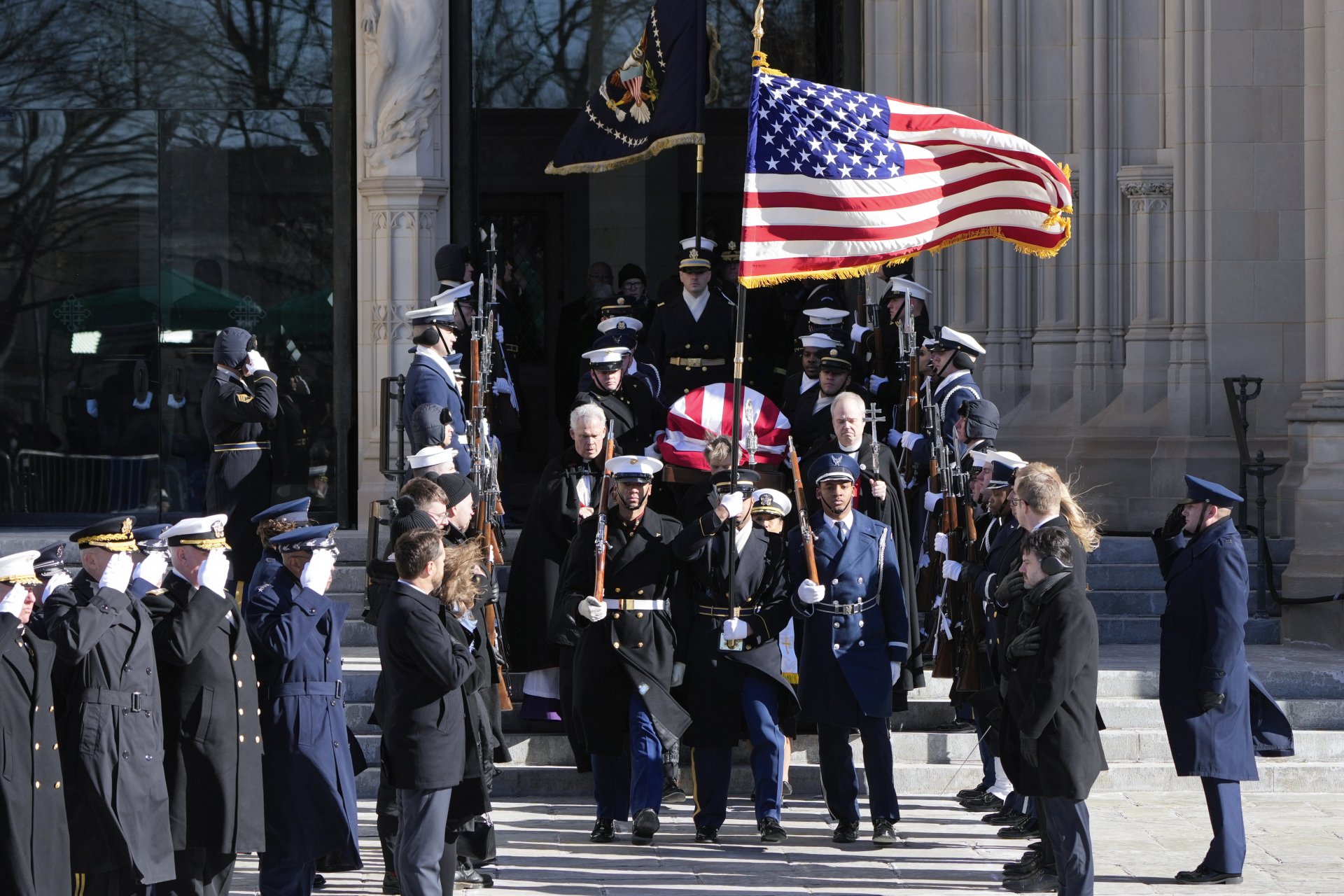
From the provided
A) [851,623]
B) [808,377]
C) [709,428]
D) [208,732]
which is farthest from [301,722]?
[808,377]

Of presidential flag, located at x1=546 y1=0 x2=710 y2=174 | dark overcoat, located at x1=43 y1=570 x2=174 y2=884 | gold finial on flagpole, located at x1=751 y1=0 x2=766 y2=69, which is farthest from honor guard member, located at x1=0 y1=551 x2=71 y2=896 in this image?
presidential flag, located at x1=546 y1=0 x2=710 y2=174

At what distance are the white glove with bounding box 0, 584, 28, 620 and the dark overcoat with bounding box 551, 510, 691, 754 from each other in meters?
3.32

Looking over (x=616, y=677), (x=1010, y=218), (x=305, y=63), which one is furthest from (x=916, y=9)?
(x=616, y=677)

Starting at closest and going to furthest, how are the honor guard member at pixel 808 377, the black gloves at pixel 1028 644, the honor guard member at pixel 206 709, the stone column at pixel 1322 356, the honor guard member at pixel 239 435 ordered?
the honor guard member at pixel 206 709 → the black gloves at pixel 1028 644 → the honor guard member at pixel 808 377 → the honor guard member at pixel 239 435 → the stone column at pixel 1322 356

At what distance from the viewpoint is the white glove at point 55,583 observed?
275 inches

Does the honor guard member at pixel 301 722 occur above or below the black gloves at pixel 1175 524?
below

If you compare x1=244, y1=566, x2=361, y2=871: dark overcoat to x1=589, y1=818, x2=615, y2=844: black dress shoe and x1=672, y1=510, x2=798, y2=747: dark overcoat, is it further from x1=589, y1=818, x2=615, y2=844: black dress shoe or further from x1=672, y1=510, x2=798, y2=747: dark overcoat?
x1=672, y1=510, x2=798, y2=747: dark overcoat

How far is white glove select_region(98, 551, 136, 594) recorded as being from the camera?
6.89 meters

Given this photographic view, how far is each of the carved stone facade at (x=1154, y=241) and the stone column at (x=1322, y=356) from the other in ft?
0.07

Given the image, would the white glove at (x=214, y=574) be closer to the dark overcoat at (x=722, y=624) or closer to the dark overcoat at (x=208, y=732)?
the dark overcoat at (x=208, y=732)

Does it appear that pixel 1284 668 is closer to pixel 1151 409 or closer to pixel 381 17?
pixel 1151 409

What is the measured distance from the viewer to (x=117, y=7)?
1578 centimetres

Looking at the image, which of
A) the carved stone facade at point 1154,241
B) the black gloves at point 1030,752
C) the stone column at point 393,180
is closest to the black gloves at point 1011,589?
the black gloves at point 1030,752

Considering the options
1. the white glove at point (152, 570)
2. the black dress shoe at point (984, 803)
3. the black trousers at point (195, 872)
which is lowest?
the black dress shoe at point (984, 803)
